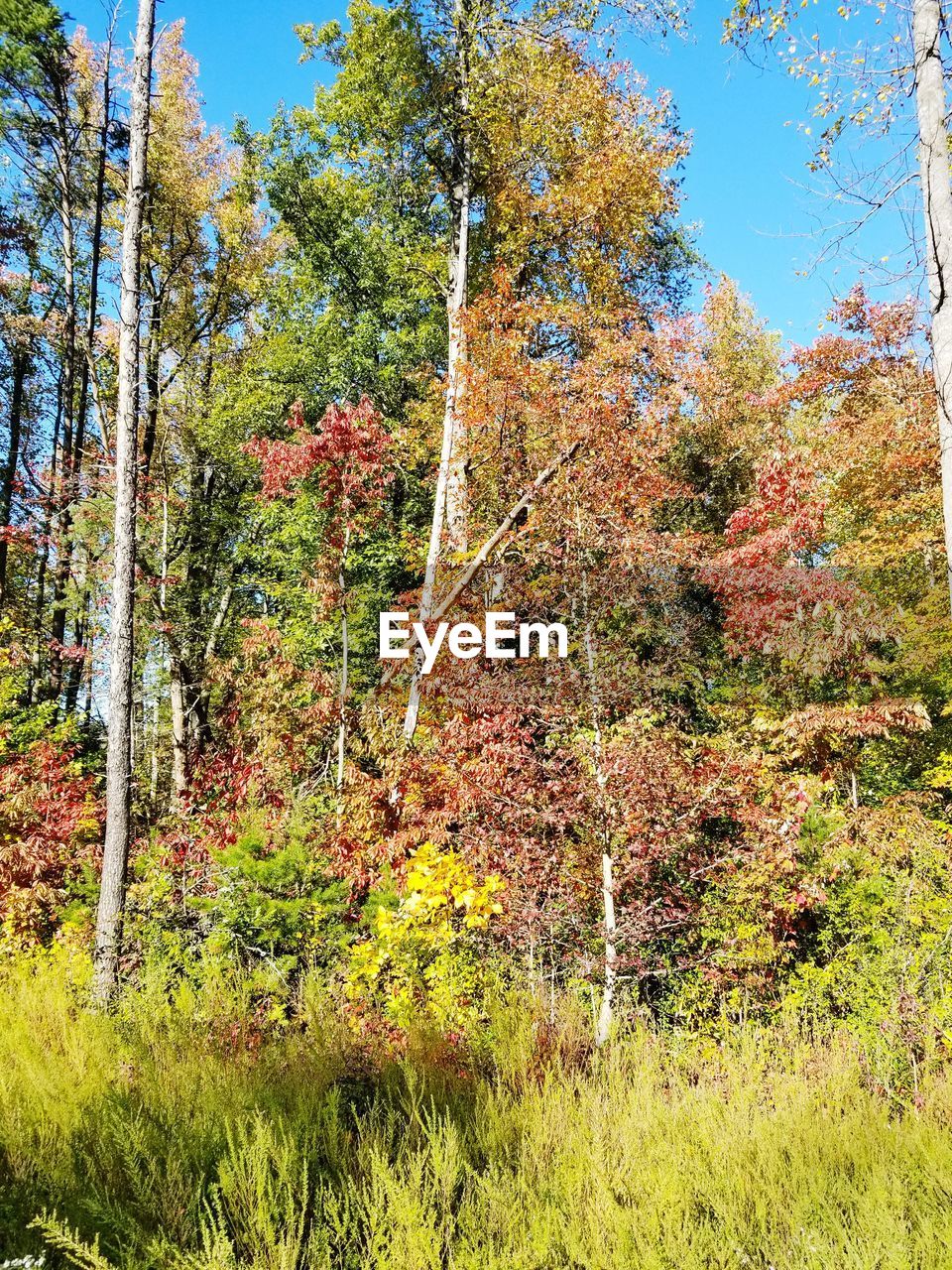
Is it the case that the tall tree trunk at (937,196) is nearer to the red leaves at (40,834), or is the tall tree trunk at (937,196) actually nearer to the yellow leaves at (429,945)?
the yellow leaves at (429,945)

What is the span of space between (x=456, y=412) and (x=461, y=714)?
3942mm

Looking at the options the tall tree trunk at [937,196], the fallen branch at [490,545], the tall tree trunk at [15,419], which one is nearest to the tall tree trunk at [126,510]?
the fallen branch at [490,545]

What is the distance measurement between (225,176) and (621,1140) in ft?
53.0

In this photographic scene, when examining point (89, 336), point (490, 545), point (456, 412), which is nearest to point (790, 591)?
point (490, 545)

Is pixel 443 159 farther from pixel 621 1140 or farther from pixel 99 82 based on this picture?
pixel 621 1140

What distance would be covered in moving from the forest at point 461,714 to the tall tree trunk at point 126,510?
0.12 ft

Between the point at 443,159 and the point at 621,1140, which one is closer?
the point at 621,1140

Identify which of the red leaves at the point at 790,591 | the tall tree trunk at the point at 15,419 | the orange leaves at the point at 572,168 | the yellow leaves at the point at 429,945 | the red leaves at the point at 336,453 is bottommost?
the yellow leaves at the point at 429,945

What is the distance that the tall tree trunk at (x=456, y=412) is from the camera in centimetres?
727

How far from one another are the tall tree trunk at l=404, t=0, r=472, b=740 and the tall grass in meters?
3.47

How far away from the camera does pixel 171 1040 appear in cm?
332

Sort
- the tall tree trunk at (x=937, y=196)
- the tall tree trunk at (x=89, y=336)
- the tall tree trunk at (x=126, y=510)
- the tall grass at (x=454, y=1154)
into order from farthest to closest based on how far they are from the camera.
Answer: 1. the tall tree trunk at (x=89, y=336)
2. the tall tree trunk at (x=126, y=510)
3. the tall tree trunk at (x=937, y=196)
4. the tall grass at (x=454, y=1154)

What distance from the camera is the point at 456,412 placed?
7941 mm

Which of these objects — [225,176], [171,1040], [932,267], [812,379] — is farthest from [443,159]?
[171,1040]
